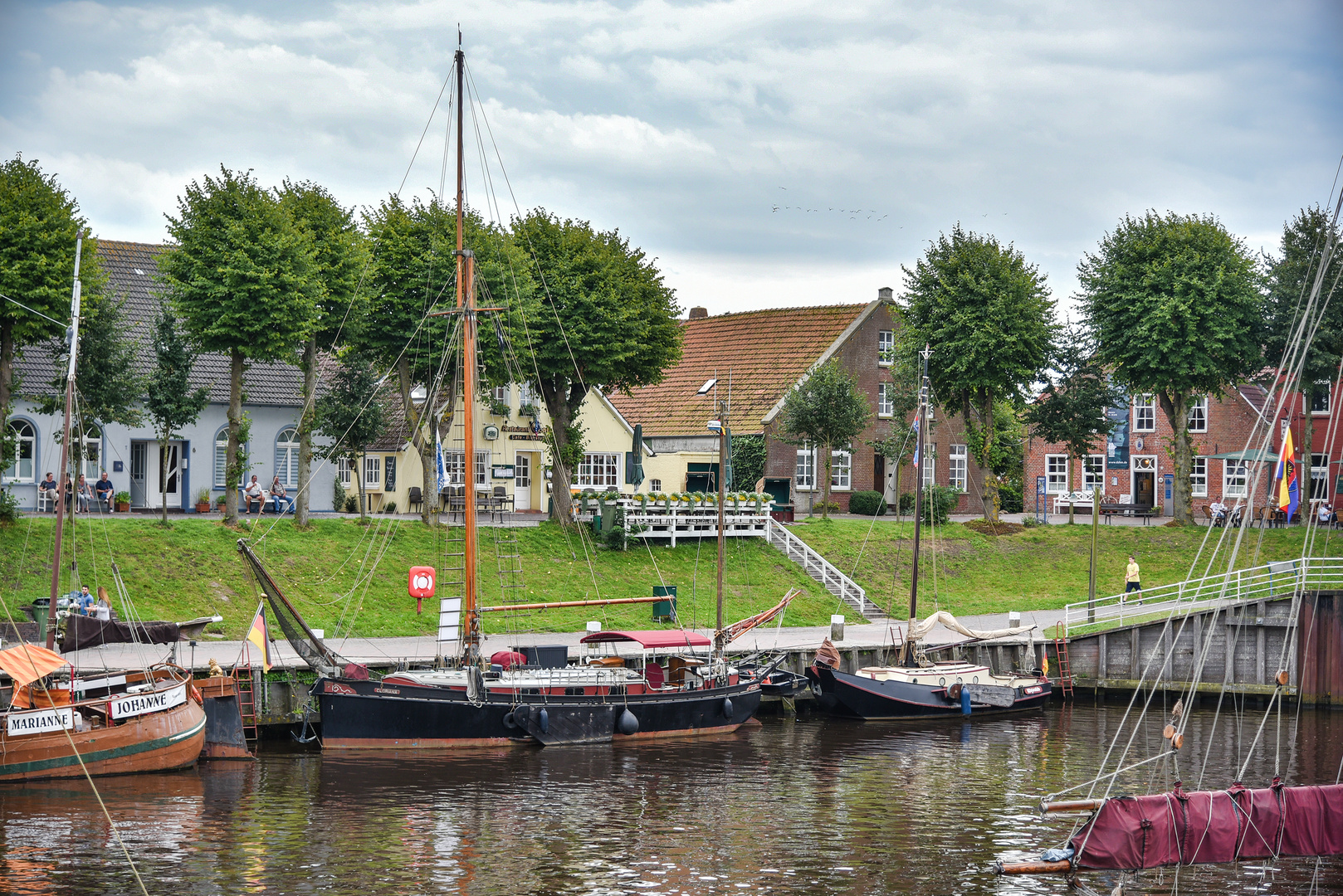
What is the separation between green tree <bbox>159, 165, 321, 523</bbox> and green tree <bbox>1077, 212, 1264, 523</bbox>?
3278 cm

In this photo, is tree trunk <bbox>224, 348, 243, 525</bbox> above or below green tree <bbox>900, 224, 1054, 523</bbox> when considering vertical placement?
below

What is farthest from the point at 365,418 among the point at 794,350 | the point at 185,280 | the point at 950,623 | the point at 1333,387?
the point at 1333,387

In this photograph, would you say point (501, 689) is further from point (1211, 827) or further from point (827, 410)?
point (827, 410)

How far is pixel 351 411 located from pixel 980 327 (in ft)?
84.9

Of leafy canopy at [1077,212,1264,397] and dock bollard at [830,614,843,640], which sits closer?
dock bollard at [830,614,843,640]

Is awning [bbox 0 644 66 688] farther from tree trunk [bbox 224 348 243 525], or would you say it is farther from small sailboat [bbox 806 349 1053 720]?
small sailboat [bbox 806 349 1053 720]

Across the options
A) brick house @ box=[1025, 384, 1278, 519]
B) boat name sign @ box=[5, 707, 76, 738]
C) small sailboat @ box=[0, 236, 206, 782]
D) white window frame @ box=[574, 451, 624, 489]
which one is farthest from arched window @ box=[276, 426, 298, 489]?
brick house @ box=[1025, 384, 1278, 519]

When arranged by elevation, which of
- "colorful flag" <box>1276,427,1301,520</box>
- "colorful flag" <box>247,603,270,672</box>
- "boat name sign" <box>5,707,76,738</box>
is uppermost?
"colorful flag" <box>1276,427,1301,520</box>

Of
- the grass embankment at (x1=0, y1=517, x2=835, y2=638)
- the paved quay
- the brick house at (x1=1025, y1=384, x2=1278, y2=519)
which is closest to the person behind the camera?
the paved quay

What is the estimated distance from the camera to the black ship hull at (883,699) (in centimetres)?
3559

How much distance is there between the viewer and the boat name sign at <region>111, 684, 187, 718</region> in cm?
2609

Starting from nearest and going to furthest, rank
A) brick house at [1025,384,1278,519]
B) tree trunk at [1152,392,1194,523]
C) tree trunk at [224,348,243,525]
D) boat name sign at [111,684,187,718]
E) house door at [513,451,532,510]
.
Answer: boat name sign at [111,684,187,718] < tree trunk at [224,348,243,525] < house door at [513,451,532,510] < tree trunk at [1152,392,1194,523] < brick house at [1025,384,1278,519]

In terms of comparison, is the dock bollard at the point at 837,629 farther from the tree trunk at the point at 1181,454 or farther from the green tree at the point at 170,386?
the tree trunk at the point at 1181,454

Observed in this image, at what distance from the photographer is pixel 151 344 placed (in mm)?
46438
